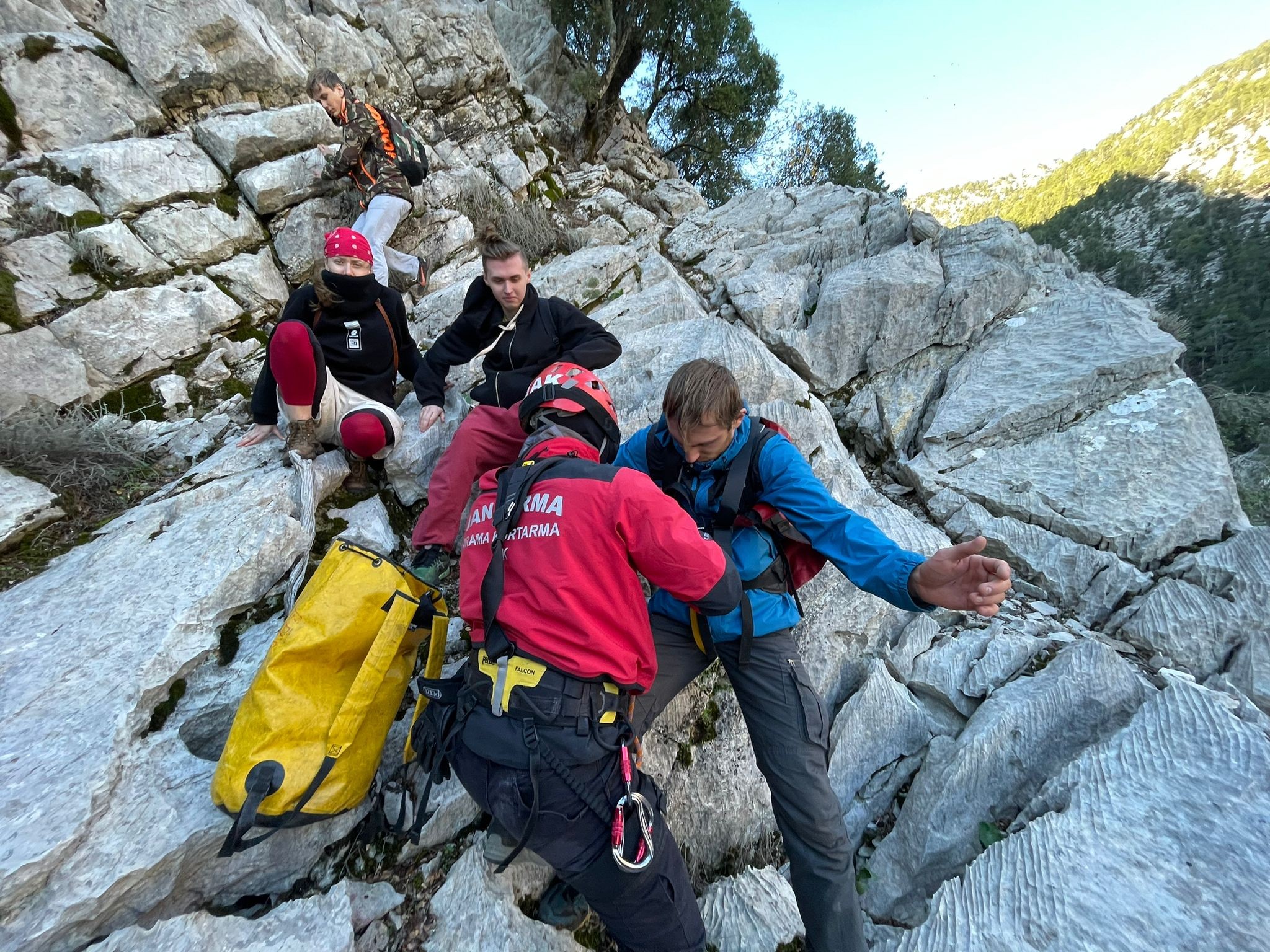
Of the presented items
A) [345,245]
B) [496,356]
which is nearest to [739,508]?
[496,356]

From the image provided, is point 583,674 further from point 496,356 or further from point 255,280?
point 255,280

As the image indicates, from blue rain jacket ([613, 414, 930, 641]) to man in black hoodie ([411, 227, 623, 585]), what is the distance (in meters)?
1.71

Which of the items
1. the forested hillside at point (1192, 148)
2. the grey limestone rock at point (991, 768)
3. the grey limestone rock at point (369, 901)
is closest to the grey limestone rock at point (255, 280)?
the grey limestone rock at point (369, 901)

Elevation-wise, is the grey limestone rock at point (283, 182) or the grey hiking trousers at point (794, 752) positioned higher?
the grey limestone rock at point (283, 182)

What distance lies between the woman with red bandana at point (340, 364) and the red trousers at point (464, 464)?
40.5 inches

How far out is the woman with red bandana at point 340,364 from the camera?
4.63 meters

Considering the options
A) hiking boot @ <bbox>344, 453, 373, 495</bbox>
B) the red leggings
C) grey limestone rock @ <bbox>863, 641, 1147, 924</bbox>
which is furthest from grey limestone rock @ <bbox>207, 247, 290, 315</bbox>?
grey limestone rock @ <bbox>863, 641, 1147, 924</bbox>

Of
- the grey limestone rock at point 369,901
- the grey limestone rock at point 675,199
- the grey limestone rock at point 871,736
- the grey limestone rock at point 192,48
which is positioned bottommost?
the grey limestone rock at point 369,901

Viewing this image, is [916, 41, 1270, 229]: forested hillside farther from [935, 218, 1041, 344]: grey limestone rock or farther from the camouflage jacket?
the camouflage jacket

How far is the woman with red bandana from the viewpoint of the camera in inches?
182

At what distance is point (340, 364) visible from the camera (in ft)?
17.7

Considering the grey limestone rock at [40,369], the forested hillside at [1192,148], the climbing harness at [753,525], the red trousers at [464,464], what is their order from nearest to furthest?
the climbing harness at [753,525] < the red trousers at [464,464] < the grey limestone rock at [40,369] < the forested hillside at [1192,148]

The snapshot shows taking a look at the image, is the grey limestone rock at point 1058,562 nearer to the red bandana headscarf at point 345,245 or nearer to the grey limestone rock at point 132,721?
the grey limestone rock at point 132,721

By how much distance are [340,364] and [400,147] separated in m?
6.12
